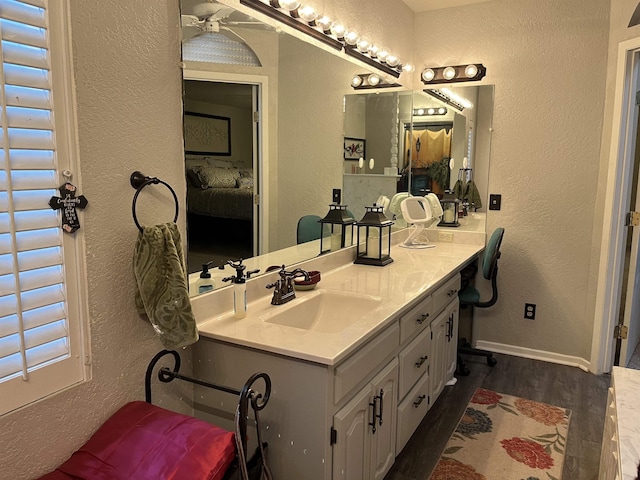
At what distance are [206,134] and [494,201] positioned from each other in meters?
2.45

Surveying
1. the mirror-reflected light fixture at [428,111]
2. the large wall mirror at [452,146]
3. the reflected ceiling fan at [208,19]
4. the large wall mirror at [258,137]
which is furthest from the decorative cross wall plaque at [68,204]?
the mirror-reflected light fixture at [428,111]

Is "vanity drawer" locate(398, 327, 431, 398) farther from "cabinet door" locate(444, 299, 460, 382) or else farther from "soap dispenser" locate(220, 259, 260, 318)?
"soap dispenser" locate(220, 259, 260, 318)

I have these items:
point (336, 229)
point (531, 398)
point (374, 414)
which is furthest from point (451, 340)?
point (374, 414)

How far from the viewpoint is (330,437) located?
1561 mm

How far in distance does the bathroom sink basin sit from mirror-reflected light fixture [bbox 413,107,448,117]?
1.94 metres

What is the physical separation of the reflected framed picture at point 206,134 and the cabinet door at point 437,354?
1394mm

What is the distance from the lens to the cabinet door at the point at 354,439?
1.61 metres

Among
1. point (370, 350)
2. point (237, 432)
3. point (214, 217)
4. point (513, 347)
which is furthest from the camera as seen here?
point (513, 347)

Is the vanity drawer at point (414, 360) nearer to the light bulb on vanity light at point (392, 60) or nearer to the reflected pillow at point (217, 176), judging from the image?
the reflected pillow at point (217, 176)

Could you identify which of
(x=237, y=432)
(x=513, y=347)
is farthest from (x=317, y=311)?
(x=513, y=347)

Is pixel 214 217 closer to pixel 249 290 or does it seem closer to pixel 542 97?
pixel 249 290

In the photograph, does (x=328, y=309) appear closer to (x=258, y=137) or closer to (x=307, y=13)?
(x=258, y=137)

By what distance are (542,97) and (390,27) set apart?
1135mm

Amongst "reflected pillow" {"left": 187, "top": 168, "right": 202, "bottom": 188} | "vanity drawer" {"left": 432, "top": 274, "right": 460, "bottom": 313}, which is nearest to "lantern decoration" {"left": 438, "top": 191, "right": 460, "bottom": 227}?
"vanity drawer" {"left": 432, "top": 274, "right": 460, "bottom": 313}
